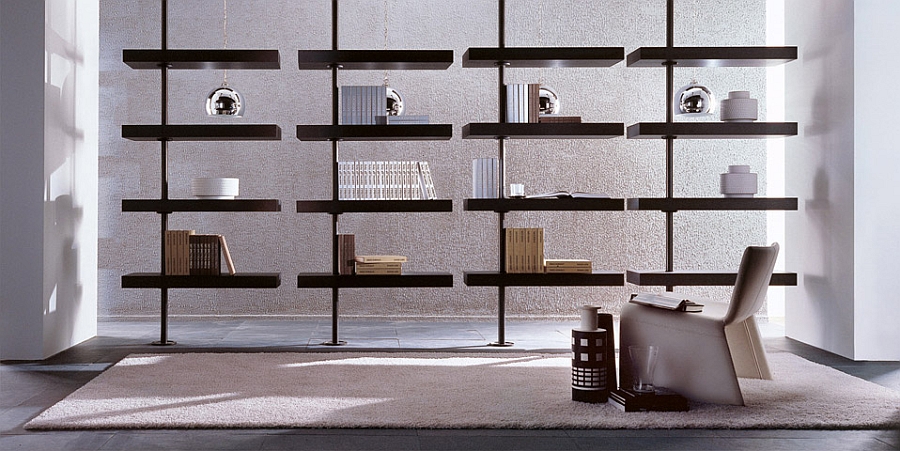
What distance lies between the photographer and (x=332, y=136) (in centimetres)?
490

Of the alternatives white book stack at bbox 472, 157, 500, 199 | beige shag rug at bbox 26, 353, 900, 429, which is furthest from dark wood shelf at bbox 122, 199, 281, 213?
white book stack at bbox 472, 157, 500, 199

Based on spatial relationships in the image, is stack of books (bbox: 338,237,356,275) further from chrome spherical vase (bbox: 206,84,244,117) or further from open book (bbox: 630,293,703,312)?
open book (bbox: 630,293,703,312)

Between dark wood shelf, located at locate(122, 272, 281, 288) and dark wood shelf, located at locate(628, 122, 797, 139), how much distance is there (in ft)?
8.21

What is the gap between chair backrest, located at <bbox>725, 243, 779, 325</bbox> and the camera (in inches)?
131

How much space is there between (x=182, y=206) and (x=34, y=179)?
32.1 inches

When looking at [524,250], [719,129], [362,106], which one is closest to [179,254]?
[362,106]

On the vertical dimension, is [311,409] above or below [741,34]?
below

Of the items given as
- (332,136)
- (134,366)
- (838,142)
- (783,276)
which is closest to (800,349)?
(783,276)

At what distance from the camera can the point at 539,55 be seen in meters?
4.93

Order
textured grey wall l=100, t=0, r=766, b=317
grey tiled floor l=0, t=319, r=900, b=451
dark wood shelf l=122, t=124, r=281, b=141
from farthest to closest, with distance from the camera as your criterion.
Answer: textured grey wall l=100, t=0, r=766, b=317 < dark wood shelf l=122, t=124, r=281, b=141 < grey tiled floor l=0, t=319, r=900, b=451

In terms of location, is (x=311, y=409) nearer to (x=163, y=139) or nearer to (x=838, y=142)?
(x=163, y=139)

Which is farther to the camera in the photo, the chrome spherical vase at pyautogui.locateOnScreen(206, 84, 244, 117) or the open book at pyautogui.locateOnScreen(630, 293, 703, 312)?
the chrome spherical vase at pyautogui.locateOnScreen(206, 84, 244, 117)

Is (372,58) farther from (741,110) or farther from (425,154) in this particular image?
(741,110)

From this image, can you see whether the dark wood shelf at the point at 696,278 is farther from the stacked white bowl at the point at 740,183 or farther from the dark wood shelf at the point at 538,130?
the dark wood shelf at the point at 538,130
